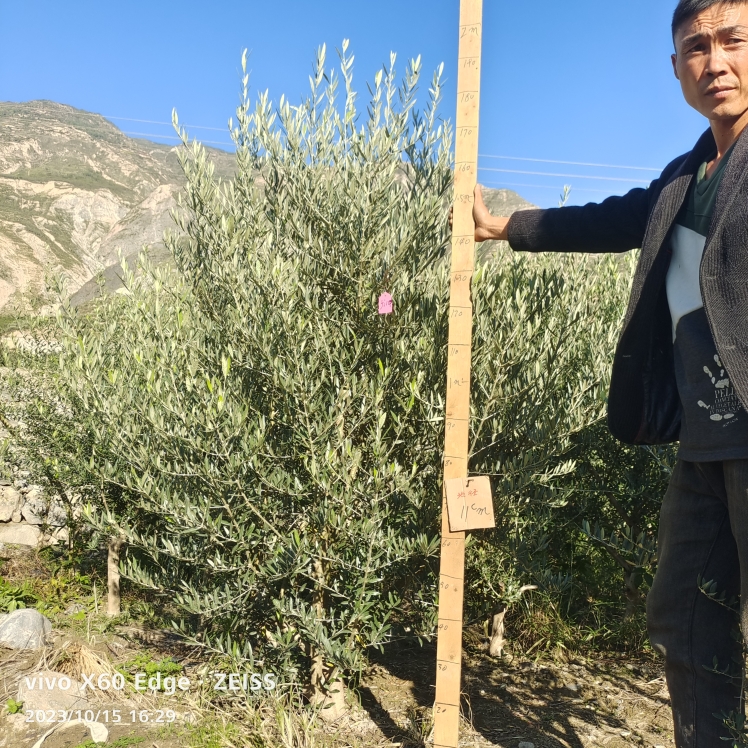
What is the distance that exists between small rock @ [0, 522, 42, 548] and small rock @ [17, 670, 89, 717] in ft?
12.4

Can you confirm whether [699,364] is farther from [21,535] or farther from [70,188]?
[70,188]

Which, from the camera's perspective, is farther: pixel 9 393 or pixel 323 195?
pixel 9 393

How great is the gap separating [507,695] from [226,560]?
2.07 meters

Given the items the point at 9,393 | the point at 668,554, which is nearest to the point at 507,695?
the point at 668,554

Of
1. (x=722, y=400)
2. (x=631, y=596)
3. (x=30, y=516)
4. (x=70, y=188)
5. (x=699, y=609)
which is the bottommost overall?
(x=30, y=516)

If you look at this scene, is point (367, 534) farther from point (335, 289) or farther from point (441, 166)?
point (441, 166)

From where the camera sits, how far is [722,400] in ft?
6.91

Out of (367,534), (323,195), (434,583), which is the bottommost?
(434,583)

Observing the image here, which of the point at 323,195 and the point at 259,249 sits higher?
the point at 323,195

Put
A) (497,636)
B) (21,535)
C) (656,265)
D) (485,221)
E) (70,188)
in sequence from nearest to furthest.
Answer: (656,265) < (485,221) < (497,636) < (21,535) < (70,188)

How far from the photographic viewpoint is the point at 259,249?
358 cm

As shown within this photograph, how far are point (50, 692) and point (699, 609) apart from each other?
3.84m

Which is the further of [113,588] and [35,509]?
[35,509]

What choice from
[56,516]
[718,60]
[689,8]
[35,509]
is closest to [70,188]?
[35,509]
